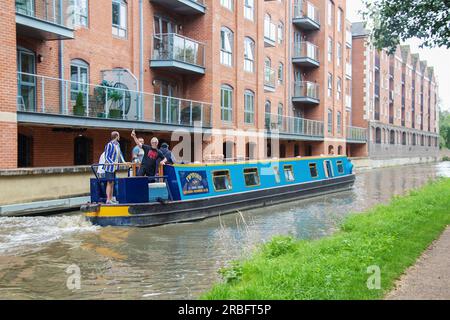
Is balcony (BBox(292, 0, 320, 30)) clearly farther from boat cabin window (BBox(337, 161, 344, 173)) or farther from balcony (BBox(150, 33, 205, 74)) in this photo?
balcony (BBox(150, 33, 205, 74))

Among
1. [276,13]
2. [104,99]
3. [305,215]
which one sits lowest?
[305,215]

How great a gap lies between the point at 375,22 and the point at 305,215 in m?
5.29

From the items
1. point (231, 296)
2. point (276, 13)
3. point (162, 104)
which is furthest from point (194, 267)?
point (276, 13)

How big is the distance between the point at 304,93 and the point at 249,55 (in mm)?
8249

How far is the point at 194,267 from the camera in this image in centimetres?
739

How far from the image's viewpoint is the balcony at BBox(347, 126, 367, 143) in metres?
38.5

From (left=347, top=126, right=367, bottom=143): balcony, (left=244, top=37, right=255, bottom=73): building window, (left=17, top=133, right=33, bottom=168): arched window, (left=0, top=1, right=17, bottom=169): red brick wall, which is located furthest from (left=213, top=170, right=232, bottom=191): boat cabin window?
(left=347, top=126, right=367, bottom=143): balcony

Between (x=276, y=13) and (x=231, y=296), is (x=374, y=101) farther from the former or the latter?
(x=231, y=296)

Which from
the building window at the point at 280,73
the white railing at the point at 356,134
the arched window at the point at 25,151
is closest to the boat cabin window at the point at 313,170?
the arched window at the point at 25,151

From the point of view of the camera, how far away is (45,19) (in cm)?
1317

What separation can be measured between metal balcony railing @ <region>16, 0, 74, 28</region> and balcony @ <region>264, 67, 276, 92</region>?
42.4 ft

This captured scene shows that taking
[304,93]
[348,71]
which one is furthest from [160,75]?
[348,71]

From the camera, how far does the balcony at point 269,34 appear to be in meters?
26.1

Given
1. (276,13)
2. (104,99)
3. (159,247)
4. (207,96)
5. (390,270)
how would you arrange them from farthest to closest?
1. (276,13)
2. (207,96)
3. (104,99)
4. (159,247)
5. (390,270)
